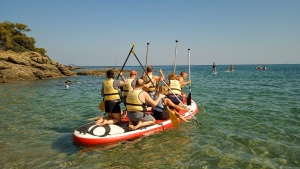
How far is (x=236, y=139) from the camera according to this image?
8.52 metres

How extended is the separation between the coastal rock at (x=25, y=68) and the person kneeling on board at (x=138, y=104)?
3130 cm

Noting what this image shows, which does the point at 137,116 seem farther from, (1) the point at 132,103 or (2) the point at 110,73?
(2) the point at 110,73

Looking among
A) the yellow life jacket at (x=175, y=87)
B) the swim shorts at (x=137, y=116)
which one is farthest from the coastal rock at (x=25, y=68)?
the swim shorts at (x=137, y=116)

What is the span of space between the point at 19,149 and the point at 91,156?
253 cm

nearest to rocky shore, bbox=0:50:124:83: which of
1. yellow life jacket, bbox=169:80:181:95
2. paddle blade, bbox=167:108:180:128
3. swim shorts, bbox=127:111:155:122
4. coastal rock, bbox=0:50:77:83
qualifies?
coastal rock, bbox=0:50:77:83

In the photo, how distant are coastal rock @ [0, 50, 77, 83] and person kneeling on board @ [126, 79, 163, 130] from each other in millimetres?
31297

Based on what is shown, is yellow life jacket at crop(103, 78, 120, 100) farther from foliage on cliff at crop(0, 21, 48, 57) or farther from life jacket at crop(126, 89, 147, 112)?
foliage on cliff at crop(0, 21, 48, 57)

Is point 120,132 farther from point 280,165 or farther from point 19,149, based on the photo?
point 280,165

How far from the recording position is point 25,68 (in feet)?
126

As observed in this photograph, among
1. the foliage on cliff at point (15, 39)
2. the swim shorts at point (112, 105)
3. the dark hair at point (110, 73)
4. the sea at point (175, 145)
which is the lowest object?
the sea at point (175, 145)

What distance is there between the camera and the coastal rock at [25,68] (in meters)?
34.9

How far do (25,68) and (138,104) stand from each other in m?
36.3

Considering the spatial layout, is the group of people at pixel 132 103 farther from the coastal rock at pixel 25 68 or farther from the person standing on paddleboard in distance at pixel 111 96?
the coastal rock at pixel 25 68

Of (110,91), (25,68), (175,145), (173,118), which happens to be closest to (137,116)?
(110,91)
